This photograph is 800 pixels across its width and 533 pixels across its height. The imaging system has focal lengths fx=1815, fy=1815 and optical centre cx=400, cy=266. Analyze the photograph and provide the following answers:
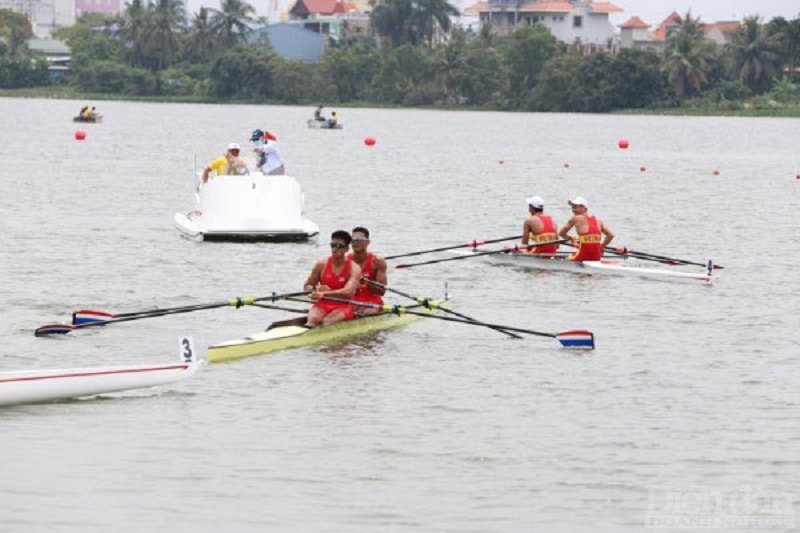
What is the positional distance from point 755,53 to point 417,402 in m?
155

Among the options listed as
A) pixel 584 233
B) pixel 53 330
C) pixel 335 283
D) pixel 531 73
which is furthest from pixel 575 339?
pixel 531 73

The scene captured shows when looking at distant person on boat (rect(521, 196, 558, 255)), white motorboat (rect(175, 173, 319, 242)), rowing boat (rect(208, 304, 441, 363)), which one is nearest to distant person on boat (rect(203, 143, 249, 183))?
white motorboat (rect(175, 173, 319, 242))

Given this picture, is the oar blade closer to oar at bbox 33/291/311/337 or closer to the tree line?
oar at bbox 33/291/311/337

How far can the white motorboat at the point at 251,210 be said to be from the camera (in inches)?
1394

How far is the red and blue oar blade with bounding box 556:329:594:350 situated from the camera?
2380 centimetres

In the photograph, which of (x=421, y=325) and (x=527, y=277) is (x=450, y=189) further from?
(x=421, y=325)

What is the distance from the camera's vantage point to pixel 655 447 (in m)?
18.3

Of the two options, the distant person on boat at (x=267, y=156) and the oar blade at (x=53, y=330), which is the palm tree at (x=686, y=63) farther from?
the oar blade at (x=53, y=330)

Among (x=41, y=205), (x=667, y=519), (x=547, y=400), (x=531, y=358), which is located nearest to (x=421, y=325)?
(x=531, y=358)

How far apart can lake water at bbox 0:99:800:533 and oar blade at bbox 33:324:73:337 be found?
166mm

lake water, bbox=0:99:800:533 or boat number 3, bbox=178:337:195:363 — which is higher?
boat number 3, bbox=178:337:195:363

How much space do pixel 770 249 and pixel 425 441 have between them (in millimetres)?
24401

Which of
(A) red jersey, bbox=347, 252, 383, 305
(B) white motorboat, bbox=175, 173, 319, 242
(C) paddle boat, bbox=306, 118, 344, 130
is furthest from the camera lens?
(C) paddle boat, bbox=306, 118, 344, 130

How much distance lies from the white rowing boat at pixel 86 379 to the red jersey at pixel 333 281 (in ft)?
12.0
